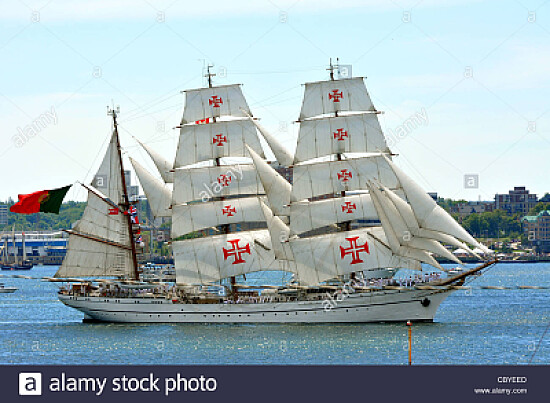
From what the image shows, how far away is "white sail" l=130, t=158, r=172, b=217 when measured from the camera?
80.5 m

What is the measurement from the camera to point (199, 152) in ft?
255

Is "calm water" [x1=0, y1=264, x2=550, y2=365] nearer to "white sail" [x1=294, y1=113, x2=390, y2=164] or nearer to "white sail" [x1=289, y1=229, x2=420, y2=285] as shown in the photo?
"white sail" [x1=289, y1=229, x2=420, y2=285]

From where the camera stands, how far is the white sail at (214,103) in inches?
3044

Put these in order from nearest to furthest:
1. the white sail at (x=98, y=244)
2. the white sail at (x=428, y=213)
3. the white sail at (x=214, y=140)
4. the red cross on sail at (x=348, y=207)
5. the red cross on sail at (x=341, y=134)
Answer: the white sail at (x=428, y=213)
the red cross on sail at (x=348, y=207)
the red cross on sail at (x=341, y=134)
the white sail at (x=214, y=140)
the white sail at (x=98, y=244)

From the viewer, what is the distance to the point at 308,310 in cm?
7388

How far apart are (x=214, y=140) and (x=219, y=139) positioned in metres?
0.40

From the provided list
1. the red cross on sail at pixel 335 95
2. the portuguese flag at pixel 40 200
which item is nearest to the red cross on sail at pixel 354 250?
the red cross on sail at pixel 335 95

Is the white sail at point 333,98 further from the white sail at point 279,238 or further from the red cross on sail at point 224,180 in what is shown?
the white sail at point 279,238

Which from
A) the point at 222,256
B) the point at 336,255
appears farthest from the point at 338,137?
the point at 222,256

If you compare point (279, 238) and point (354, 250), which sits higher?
point (279, 238)

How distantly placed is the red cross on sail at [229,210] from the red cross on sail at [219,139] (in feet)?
15.0

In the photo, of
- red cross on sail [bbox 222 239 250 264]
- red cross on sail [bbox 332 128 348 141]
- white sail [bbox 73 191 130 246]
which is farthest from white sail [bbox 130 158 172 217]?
red cross on sail [bbox 332 128 348 141]

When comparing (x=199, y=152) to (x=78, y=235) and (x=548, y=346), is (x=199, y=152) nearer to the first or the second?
(x=78, y=235)

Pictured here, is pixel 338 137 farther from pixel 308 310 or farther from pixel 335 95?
pixel 308 310
